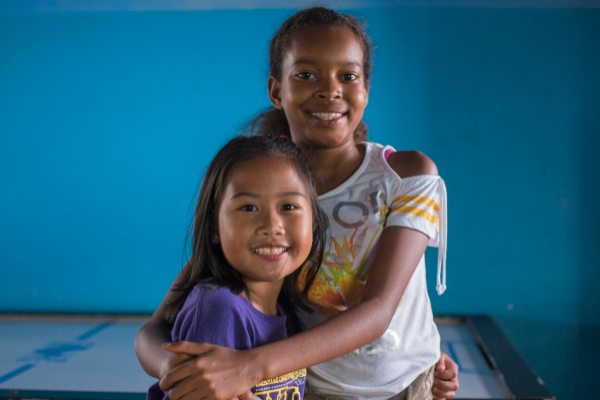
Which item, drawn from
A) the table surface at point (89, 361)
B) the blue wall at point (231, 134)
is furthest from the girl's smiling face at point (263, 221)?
the blue wall at point (231, 134)

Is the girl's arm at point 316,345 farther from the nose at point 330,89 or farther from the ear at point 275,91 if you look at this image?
the ear at point 275,91

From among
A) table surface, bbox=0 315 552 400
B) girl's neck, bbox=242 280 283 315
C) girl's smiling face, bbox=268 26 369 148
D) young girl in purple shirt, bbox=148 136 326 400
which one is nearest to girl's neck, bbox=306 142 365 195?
girl's smiling face, bbox=268 26 369 148

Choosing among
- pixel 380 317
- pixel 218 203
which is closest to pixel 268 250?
pixel 218 203

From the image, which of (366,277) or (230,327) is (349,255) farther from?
(230,327)

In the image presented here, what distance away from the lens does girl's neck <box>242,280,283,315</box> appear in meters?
1.01

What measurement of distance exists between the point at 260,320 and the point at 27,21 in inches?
147

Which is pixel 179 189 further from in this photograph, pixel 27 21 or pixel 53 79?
pixel 27 21

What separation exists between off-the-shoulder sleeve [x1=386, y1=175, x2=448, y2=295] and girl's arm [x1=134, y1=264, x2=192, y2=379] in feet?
1.36

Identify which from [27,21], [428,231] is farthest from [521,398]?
[27,21]

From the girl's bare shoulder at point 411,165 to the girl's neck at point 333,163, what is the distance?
0.24 feet

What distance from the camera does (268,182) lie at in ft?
3.24

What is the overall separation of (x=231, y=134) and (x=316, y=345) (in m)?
3.04

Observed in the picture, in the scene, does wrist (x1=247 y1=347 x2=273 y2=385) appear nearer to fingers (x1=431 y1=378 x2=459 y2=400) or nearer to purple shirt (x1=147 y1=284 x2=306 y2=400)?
purple shirt (x1=147 y1=284 x2=306 y2=400)

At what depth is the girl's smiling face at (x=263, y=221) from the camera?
96 cm
